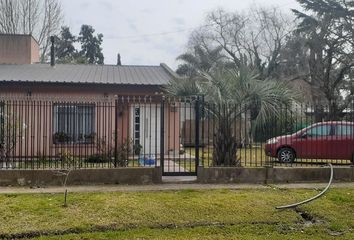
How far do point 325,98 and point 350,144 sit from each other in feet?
57.0

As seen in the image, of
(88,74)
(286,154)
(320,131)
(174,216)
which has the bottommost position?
(174,216)

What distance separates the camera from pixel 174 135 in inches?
607

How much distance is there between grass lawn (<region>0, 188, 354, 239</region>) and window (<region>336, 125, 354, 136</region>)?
541cm

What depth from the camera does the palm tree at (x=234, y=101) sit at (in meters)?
11.6

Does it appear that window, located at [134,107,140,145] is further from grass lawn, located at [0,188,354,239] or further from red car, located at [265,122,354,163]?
grass lawn, located at [0,188,354,239]

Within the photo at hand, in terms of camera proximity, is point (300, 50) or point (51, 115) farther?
point (300, 50)

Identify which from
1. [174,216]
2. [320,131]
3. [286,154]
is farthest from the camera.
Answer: [286,154]

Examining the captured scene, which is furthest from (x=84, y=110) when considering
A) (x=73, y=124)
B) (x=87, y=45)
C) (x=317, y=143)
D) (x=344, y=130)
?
(x=87, y=45)

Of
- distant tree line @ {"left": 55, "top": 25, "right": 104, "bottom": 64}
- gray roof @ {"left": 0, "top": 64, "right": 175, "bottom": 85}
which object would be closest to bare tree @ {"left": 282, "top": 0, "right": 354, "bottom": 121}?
gray roof @ {"left": 0, "top": 64, "right": 175, "bottom": 85}

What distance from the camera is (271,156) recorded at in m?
15.5

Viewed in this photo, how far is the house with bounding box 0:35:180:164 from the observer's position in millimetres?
14882

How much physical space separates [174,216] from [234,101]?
17.8 feet

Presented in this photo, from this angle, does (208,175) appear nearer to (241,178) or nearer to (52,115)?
(241,178)

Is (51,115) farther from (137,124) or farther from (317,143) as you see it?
(317,143)
